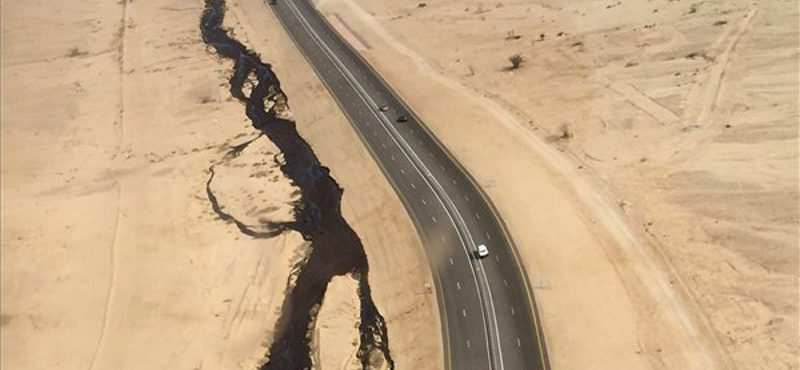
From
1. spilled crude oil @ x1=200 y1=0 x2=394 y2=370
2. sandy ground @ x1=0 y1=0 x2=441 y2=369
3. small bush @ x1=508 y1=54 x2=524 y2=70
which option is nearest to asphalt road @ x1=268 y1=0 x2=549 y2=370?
sandy ground @ x1=0 y1=0 x2=441 y2=369

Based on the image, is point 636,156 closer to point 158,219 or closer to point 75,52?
point 158,219

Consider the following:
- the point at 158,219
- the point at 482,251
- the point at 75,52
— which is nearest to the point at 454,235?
the point at 482,251

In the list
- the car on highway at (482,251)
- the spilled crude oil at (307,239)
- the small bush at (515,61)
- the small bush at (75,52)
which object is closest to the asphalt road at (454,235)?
the car on highway at (482,251)

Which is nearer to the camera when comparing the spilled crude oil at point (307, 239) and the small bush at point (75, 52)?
the spilled crude oil at point (307, 239)

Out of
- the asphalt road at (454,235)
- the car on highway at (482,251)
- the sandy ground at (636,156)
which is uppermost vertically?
the sandy ground at (636,156)

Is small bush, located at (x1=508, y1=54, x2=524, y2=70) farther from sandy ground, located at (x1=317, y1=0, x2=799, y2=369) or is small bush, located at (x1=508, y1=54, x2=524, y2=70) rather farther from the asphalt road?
the asphalt road

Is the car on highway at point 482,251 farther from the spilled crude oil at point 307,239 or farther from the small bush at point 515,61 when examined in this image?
the small bush at point 515,61
